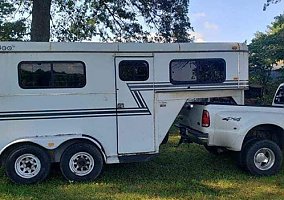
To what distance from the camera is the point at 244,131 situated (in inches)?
281

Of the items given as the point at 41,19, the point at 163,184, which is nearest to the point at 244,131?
the point at 163,184

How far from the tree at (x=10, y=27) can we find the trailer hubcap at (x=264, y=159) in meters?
11.9

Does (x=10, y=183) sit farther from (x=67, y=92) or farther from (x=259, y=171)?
(x=259, y=171)

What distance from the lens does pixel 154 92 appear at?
23.1 feet

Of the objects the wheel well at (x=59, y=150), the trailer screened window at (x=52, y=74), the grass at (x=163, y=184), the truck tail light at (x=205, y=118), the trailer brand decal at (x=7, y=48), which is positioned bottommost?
the grass at (x=163, y=184)

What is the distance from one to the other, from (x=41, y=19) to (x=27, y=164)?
8453 millimetres

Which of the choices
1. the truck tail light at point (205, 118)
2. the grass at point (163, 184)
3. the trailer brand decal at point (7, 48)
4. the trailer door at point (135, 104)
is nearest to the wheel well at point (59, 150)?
the grass at point (163, 184)

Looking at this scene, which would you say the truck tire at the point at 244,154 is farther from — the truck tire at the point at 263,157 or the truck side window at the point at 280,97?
the truck side window at the point at 280,97

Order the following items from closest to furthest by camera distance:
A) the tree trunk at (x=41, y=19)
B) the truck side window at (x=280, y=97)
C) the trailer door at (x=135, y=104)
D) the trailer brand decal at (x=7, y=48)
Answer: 1. the trailer brand decal at (x=7, y=48)
2. the trailer door at (x=135, y=104)
3. the truck side window at (x=280, y=97)
4. the tree trunk at (x=41, y=19)

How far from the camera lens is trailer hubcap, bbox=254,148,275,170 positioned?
288 inches

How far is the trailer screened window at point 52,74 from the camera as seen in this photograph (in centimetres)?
655

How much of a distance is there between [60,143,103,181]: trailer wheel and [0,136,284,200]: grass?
0.17 meters

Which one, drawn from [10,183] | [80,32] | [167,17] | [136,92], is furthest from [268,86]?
[10,183]

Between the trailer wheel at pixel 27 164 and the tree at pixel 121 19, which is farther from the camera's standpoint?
the tree at pixel 121 19
